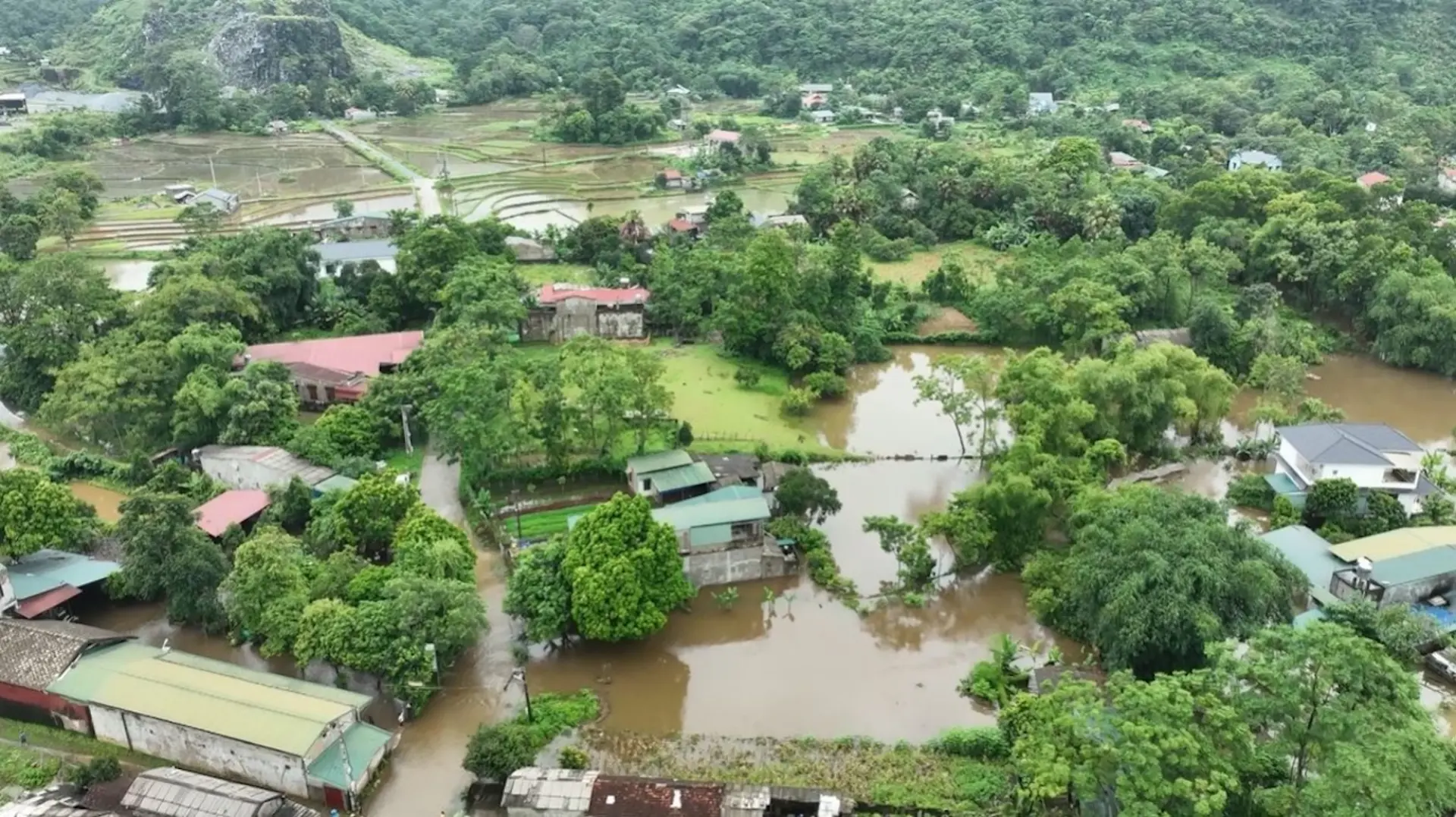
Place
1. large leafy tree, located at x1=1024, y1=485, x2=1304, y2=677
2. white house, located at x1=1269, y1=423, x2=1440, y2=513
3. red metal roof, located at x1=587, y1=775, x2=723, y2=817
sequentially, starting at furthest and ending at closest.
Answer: white house, located at x1=1269, y1=423, x2=1440, y2=513, large leafy tree, located at x1=1024, y1=485, x2=1304, y2=677, red metal roof, located at x1=587, y1=775, x2=723, y2=817

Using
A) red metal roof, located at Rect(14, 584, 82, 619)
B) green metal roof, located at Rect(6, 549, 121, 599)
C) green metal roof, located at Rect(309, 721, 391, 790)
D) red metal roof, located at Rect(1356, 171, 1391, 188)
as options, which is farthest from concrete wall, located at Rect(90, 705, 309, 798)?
red metal roof, located at Rect(1356, 171, 1391, 188)

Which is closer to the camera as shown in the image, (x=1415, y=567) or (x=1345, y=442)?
(x=1415, y=567)

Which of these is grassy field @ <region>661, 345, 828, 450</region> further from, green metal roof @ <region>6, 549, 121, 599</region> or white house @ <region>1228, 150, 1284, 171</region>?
white house @ <region>1228, 150, 1284, 171</region>

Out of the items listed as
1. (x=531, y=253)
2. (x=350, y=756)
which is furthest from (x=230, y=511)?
(x=531, y=253)

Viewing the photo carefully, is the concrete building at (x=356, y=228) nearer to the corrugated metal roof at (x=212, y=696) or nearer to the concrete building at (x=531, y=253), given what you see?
the concrete building at (x=531, y=253)

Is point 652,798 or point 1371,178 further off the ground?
point 1371,178

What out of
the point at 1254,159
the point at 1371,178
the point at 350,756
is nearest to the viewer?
the point at 350,756

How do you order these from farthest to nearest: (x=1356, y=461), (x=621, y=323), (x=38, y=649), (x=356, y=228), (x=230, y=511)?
(x=356, y=228) → (x=621, y=323) → (x=1356, y=461) → (x=230, y=511) → (x=38, y=649)

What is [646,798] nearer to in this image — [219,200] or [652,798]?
[652,798]
